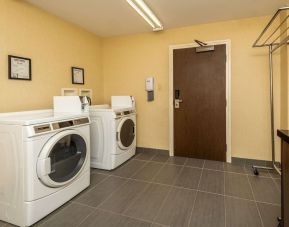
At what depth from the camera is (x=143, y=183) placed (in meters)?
2.33

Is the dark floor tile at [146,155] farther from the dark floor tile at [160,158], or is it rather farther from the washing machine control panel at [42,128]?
the washing machine control panel at [42,128]

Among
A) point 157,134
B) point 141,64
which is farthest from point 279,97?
point 141,64

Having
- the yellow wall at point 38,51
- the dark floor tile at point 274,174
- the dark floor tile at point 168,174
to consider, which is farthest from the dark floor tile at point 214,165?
the yellow wall at point 38,51

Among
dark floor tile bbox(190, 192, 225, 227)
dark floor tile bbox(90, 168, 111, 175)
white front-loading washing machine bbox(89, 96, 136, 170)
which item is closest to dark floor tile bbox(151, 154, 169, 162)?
white front-loading washing machine bbox(89, 96, 136, 170)

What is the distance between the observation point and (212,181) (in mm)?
2367

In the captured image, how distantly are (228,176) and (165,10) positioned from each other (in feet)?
7.84

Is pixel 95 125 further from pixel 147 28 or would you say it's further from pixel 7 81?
pixel 147 28

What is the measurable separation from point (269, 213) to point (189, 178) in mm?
935

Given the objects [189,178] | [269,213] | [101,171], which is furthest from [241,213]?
[101,171]

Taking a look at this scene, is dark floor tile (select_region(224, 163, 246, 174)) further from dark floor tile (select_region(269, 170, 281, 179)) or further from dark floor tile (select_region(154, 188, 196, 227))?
dark floor tile (select_region(154, 188, 196, 227))

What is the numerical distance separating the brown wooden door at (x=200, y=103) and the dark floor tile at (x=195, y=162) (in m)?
0.09

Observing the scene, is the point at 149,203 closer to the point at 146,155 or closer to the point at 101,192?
the point at 101,192

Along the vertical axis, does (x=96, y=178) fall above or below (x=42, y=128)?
below

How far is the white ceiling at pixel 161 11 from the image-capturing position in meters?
2.35
